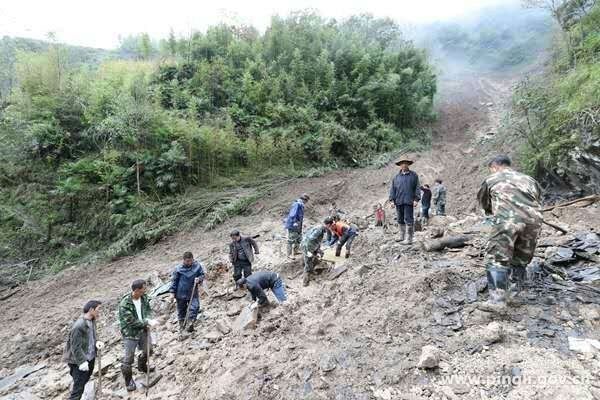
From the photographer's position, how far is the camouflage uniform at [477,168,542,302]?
367cm

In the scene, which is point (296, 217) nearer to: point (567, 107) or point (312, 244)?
point (312, 244)

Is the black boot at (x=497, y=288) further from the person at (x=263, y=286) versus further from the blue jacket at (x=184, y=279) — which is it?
the blue jacket at (x=184, y=279)

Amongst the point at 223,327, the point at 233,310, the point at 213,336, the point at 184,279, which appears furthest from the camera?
the point at 233,310

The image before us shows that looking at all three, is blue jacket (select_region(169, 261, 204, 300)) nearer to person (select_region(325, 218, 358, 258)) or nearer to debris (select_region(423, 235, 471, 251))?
person (select_region(325, 218, 358, 258))

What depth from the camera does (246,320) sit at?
590 cm

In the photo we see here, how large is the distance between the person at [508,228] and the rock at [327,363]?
1.66 metres

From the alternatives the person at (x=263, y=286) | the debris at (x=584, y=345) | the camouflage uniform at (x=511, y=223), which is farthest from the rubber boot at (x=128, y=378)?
the debris at (x=584, y=345)

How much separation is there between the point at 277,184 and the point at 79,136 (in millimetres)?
7549

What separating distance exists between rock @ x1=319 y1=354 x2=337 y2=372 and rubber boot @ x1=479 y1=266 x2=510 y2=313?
1.63 metres

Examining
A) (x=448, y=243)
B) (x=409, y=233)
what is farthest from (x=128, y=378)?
(x=448, y=243)

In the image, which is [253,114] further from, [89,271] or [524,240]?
[524,240]

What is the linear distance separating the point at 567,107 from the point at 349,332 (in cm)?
742

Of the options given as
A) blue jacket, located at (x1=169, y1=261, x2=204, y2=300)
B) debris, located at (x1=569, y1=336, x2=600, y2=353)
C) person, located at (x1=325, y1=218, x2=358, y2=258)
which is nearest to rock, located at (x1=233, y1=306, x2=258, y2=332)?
blue jacket, located at (x1=169, y1=261, x2=204, y2=300)

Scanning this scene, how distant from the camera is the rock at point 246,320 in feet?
18.8
